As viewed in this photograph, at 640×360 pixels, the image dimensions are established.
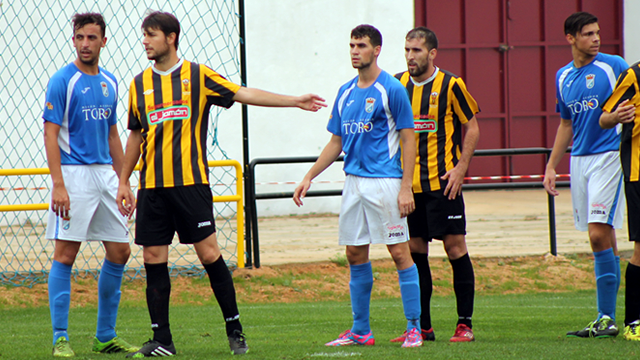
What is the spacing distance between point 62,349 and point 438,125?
2.79m

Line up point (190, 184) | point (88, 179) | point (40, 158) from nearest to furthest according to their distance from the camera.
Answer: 1. point (190, 184)
2. point (88, 179)
3. point (40, 158)

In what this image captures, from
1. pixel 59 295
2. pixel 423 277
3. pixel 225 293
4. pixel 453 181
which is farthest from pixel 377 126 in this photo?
pixel 59 295

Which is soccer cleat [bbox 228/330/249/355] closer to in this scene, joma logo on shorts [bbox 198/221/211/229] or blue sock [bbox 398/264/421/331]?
joma logo on shorts [bbox 198/221/211/229]

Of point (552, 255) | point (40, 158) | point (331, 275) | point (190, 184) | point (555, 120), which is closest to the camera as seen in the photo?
point (190, 184)

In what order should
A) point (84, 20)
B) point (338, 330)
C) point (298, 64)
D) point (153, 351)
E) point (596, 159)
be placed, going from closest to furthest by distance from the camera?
point (153, 351) < point (84, 20) < point (596, 159) < point (338, 330) < point (298, 64)

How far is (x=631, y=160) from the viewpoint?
457cm

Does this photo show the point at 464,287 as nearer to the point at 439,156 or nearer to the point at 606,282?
the point at 439,156

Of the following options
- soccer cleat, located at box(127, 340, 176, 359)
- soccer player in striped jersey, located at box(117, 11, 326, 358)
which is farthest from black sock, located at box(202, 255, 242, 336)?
soccer cleat, located at box(127, 340, 176, 359)

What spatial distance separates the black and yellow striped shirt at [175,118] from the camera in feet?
13.6

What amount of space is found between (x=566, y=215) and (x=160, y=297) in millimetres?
9942

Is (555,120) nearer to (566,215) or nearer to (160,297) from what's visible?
(566,215)

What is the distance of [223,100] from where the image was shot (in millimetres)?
4270

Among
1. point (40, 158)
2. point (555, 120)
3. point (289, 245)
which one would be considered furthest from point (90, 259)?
point (555, 120)

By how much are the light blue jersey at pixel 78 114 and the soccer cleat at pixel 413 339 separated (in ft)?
7.22
